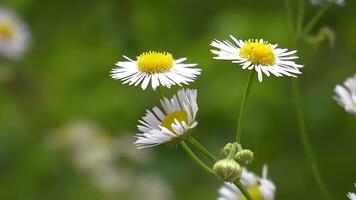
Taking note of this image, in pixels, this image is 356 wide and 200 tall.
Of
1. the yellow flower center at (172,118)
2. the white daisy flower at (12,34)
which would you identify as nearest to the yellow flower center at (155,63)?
the yellow flower center at (172,118)

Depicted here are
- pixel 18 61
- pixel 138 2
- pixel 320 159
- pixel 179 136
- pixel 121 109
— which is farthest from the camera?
pixel 18 61

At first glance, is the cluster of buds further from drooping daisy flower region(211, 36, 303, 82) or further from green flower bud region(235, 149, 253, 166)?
drooping daisy flower region(211, 36, 303, 82)

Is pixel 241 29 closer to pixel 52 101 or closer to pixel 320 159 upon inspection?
pixel 320 159

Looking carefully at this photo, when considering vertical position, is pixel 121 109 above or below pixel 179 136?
above

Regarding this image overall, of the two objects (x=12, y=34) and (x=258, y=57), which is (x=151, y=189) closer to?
(x=12, y=34)

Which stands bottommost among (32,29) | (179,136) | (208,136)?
(179,136)

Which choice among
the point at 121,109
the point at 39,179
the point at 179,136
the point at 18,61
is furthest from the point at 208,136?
the point at 179,136

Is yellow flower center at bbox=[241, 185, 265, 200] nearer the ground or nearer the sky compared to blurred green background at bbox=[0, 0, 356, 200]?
nearer the ground

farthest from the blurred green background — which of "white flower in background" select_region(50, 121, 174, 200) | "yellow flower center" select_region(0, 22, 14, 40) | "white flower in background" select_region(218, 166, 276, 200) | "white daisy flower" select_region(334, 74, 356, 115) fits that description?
"white flower in background" select_region(218, 166, 276, 200)
